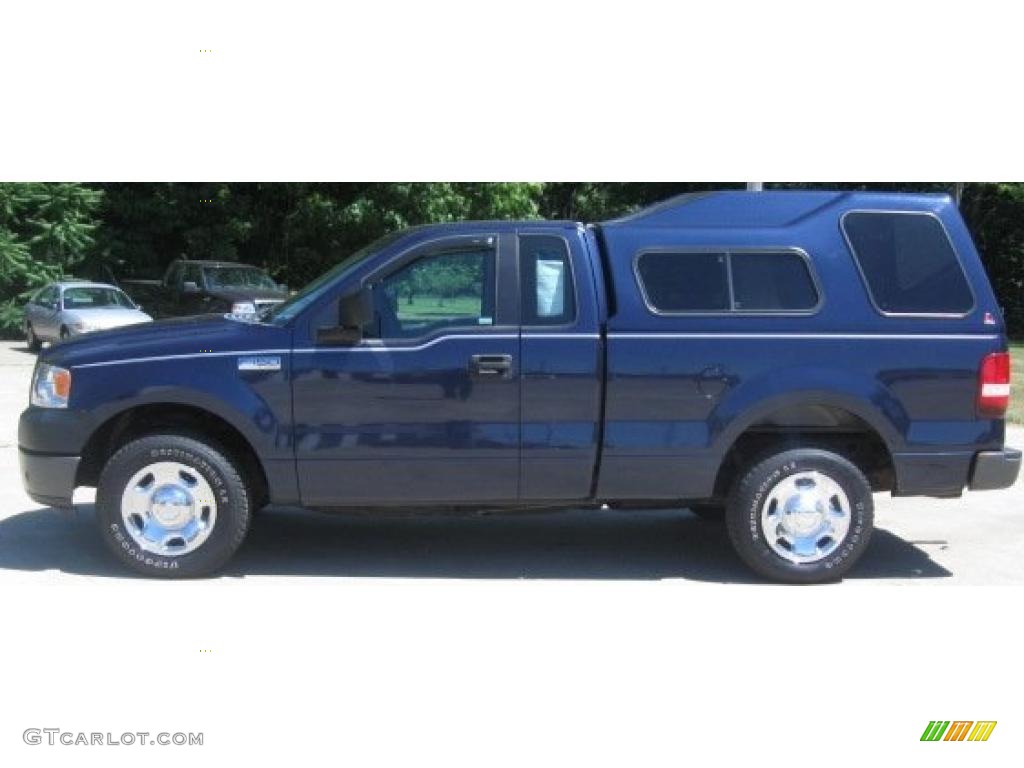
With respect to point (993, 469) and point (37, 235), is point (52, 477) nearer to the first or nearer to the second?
point (993, 469)

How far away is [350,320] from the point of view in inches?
242

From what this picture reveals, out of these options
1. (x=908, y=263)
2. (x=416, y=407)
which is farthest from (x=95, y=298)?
(x=908, y=263)

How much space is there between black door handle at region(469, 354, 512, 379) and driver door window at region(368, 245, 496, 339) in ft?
0.67

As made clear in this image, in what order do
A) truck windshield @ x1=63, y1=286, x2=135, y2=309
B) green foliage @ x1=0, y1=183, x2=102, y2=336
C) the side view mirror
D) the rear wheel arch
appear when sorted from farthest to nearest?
green foliage @ x1=0, y1=183, x2=102, y2=336
truck windshield @ x1=63, y1=286, x2=135, y2=309
the rear wheel arch
the side view mirror

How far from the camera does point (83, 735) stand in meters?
4.10

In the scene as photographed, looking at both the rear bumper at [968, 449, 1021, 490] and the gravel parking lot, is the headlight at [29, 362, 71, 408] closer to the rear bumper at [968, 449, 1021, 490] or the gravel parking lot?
the gravel parking lot

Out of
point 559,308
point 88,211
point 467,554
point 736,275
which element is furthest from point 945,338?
point 88,211

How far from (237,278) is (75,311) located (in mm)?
2941

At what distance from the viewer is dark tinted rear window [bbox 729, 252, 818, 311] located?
6.33 meters

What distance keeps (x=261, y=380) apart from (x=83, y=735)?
2.41 metres

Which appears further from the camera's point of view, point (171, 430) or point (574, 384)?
point (171, 430)

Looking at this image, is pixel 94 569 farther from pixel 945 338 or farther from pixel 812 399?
pixel 945 338

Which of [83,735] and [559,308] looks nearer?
[83,735]

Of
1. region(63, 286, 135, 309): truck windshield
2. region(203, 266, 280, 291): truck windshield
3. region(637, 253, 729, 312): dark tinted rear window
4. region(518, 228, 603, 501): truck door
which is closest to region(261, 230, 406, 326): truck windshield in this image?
region(518, 228, 603, 501): truck door
